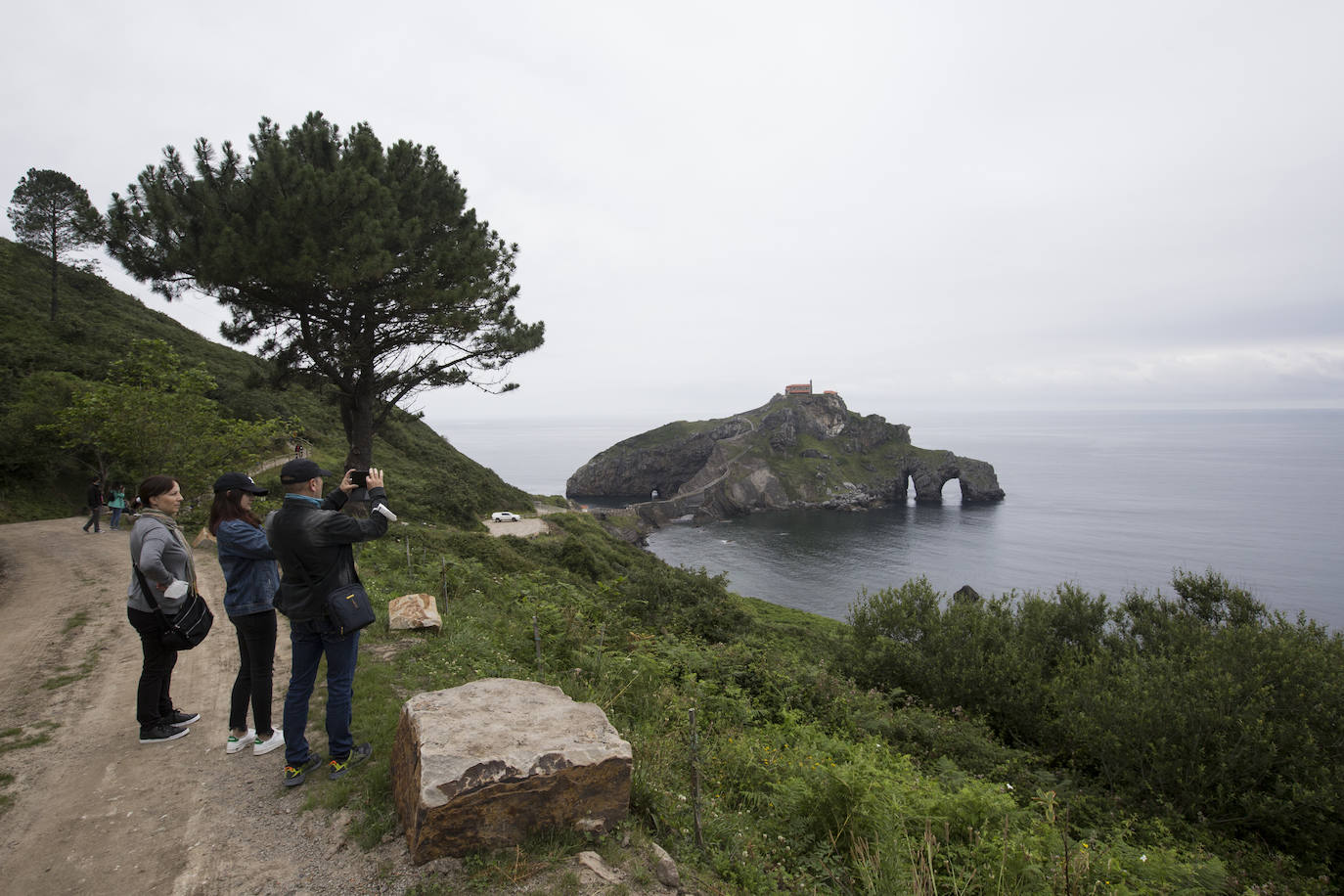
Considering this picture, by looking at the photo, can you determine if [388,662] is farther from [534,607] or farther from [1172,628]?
[1172,628]

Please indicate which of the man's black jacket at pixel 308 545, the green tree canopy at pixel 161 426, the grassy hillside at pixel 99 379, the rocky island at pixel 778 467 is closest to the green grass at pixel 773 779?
the man's black jacket at pixel 308 545

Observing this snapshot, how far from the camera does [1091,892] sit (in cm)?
542

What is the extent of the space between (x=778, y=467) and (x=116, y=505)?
11941 cm

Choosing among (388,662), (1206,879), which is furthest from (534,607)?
(1206,879)

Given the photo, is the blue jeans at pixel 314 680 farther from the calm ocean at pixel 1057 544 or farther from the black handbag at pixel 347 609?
the calm ocean at pixel 1057 544

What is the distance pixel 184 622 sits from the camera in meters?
5.84

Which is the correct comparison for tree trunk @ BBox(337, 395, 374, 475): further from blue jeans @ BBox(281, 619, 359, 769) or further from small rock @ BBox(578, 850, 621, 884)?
small rock @ BBox(578, 850, 621, 884)

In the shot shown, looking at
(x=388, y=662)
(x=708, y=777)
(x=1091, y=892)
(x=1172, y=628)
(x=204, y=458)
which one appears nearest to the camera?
(x=1091, y=892)

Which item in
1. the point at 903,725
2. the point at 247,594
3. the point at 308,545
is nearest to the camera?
the point at 308,545

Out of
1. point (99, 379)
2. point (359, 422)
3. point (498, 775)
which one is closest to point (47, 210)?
point (99, 379)

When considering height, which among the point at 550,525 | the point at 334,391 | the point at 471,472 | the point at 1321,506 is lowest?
the point at 1321,506

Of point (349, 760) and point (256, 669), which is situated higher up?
point (256, 669)

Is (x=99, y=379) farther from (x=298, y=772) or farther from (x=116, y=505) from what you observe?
(x=298, y=772)

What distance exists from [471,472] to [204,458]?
39598 mm
